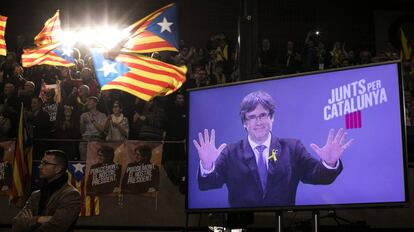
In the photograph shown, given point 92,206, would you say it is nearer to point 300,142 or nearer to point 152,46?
point 152,46

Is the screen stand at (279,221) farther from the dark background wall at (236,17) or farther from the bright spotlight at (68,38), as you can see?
the dark background wall at (236,17)

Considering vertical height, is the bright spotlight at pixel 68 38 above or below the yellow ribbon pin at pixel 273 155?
above

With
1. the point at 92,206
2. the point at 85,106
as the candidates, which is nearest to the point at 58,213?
the point at 92,206

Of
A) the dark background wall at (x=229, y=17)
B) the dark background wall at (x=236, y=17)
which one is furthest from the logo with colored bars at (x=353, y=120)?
the dark background wall at (x=229, y=17)

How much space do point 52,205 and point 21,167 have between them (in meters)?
4.22

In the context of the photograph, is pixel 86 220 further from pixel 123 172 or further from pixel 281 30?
pixel 281 30

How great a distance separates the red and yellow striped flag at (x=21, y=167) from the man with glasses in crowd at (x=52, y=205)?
3.92 meters

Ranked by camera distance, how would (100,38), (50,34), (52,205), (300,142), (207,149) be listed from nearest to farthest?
(300,142) → (207,149) → (52,205) → (100,38) → (50,34)

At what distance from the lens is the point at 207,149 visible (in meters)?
5.77

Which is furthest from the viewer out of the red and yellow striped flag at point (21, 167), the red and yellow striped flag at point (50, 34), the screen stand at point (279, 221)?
the red and yellow striped flag at point (50, 34)

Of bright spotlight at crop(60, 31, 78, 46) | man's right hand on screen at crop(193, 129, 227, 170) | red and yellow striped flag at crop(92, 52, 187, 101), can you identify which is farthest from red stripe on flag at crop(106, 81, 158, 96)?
man's right hand on screen at crop(193, 129, 227, 170)

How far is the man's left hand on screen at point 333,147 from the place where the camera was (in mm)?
4980

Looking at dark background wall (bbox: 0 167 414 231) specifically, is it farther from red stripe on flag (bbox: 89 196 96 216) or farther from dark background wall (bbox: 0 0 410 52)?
dark background wall (bbox: 0 0 410 52)

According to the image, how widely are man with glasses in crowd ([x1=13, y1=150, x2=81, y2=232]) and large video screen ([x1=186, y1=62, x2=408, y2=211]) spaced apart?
1.20 metres
